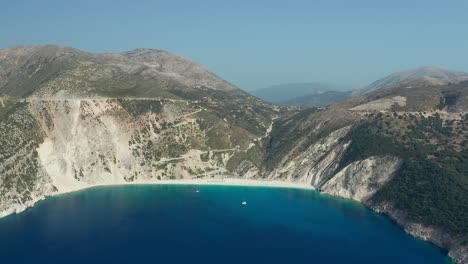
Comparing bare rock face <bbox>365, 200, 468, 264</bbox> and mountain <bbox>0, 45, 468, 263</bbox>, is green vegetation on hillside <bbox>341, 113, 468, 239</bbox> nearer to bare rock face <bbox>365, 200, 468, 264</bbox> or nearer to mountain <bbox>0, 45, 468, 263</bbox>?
mountain <bbox>0, 45, 468, 263</bbox>

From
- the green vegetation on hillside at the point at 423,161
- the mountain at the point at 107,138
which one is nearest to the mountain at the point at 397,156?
the green vegetation on hillside at the point at 423,161

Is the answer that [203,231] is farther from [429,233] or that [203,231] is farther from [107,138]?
[107,138]

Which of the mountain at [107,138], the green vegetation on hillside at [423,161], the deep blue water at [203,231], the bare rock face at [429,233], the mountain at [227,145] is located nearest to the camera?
the bare rock face at [429,233]

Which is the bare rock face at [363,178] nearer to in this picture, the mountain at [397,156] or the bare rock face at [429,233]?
the mountain at [397,156]

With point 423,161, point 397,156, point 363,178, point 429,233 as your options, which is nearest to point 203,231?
point 429,233

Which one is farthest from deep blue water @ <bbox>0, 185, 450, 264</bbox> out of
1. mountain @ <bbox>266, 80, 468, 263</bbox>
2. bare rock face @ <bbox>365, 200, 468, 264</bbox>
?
mountain @ <bbox>266, 80, 468, 263</bbox>
